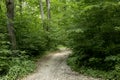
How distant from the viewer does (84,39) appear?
35.5 ft

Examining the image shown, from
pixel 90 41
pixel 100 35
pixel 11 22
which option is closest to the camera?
pixel 100 35

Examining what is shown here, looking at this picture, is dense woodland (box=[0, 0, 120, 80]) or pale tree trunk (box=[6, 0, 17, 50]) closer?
dense woodland (box=[0, 0, 120, 80])

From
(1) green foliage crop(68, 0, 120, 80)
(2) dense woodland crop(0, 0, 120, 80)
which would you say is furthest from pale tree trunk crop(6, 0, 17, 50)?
(1) green foliage crop(68, 0, 120, 80)

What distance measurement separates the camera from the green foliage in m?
9.53

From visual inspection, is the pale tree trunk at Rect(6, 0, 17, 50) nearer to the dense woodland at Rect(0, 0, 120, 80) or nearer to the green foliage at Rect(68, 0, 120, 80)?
the dense woodland at Rect(0, 0, 120, 80)

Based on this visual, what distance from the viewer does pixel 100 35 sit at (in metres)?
10.2

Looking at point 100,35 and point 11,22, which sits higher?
point 11,22

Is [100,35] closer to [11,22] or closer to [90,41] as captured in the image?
[90,41]

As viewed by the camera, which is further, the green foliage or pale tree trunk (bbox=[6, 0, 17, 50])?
pale tree trunk (bbox=[6, 0, 17, 50])

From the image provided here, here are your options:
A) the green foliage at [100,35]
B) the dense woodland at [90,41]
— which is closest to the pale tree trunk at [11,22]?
the dense woodland at [90,41]

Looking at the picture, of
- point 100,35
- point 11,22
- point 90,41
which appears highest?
point 11,22

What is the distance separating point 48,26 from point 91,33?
36.1 ft

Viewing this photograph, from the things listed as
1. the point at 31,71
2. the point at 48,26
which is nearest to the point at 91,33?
the point at 31,71

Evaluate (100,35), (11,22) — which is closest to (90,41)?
(100,35)
